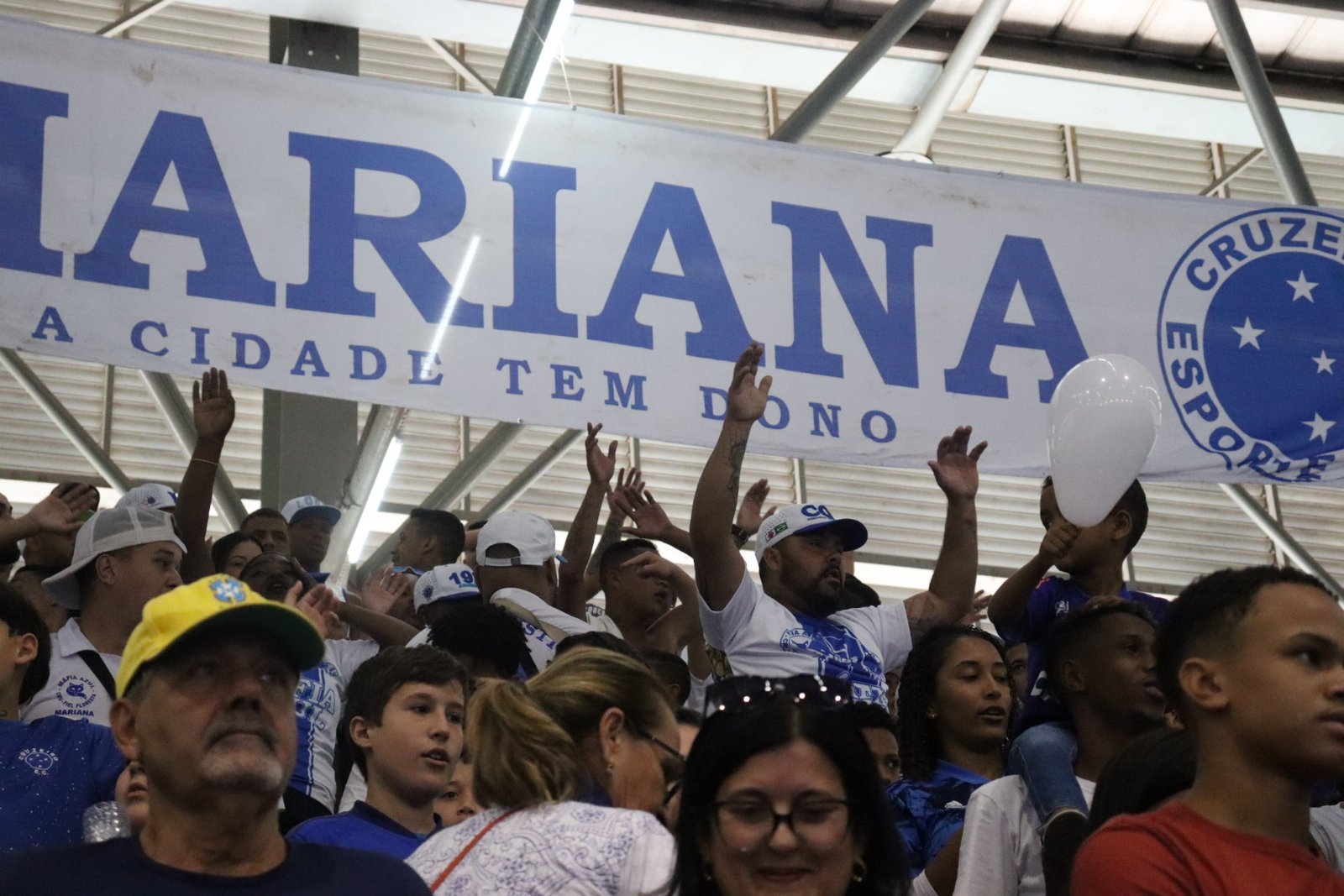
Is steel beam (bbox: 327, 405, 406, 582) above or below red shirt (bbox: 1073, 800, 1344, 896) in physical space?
above

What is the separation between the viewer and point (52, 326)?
17.8 feet

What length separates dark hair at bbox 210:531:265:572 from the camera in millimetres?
5953

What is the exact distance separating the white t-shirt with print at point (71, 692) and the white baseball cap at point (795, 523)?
79.1 inches

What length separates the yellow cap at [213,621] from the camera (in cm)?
272

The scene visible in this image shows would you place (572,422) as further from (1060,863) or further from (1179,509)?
(1179,509)

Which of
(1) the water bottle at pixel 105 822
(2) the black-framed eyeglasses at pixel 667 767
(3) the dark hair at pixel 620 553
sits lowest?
(1) the water bottle at pixel 105 822

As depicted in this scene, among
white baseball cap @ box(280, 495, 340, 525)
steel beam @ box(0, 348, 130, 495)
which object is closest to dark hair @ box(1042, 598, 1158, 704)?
white baseball cap @ box(280, 495, 340, 525)

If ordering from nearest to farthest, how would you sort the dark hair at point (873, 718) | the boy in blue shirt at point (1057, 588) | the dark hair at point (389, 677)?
the dark hair at point (389, 677) < the boy in blue shirt at point (1057, 588) < the dark hair at point (873, 718)

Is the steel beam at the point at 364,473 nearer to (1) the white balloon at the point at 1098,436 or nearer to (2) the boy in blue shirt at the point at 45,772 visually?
(1) the white balloon at the point at 1098,436

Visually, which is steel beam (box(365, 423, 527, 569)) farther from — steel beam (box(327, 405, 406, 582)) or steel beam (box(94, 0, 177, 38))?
steel beam (box(94, 0, 177, 38))

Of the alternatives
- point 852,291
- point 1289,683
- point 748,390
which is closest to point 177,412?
point 852,291

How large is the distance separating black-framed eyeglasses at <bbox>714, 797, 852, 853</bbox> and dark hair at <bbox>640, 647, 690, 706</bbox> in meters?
2.72

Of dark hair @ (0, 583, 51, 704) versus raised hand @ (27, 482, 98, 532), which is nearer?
dark hair @ (0, 583, 51, 704)

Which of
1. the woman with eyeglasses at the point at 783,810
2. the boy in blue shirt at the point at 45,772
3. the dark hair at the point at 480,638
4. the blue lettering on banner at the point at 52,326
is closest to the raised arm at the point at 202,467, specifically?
the blue lettering on banner at the point at 52,326
